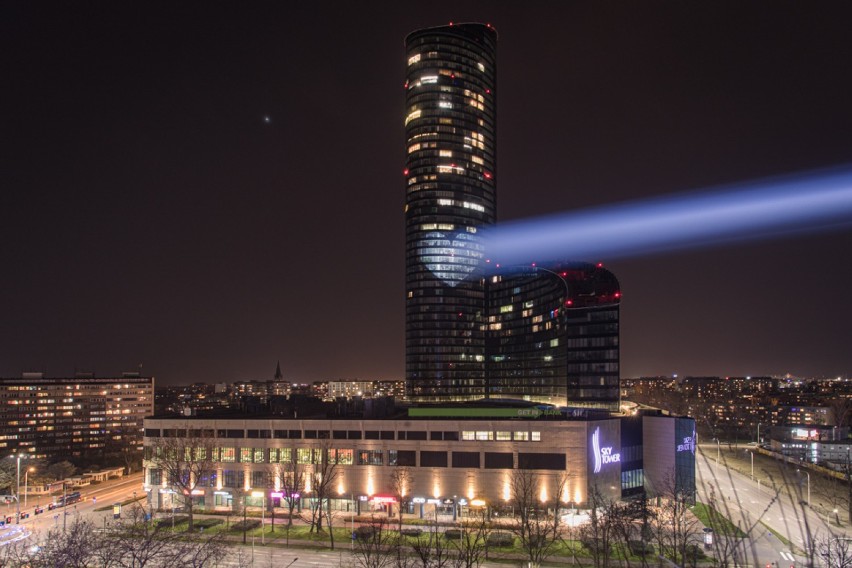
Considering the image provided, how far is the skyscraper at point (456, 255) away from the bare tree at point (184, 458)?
90.9 meters

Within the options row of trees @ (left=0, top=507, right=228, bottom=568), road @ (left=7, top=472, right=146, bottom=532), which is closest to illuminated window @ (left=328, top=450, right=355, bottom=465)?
row of trees @ (left=0, top=507, right=228, bottom=568)

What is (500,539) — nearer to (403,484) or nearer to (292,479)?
(403,484)

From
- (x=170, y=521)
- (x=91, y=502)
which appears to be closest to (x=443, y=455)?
(x=170, y=521)

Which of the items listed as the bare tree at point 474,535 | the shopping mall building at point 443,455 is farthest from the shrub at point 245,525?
the bare tree at point 474,535

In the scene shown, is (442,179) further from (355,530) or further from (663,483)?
(355,530)

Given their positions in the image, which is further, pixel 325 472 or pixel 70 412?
pixel 70 412

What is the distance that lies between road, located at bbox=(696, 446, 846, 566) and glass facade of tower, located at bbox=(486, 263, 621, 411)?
27.1m

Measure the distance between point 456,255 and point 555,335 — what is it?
41669 mm

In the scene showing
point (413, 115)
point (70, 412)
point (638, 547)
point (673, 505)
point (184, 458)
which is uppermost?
point (413, 115)

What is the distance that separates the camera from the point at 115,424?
184 metres

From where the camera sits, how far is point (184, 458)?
244ft

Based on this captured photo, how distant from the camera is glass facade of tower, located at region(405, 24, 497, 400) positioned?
17000 centimetres

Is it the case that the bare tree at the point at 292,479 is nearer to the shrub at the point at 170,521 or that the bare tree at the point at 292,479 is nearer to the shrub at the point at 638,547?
the shrub at the point at 170,521

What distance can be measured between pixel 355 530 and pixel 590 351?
69010mm
